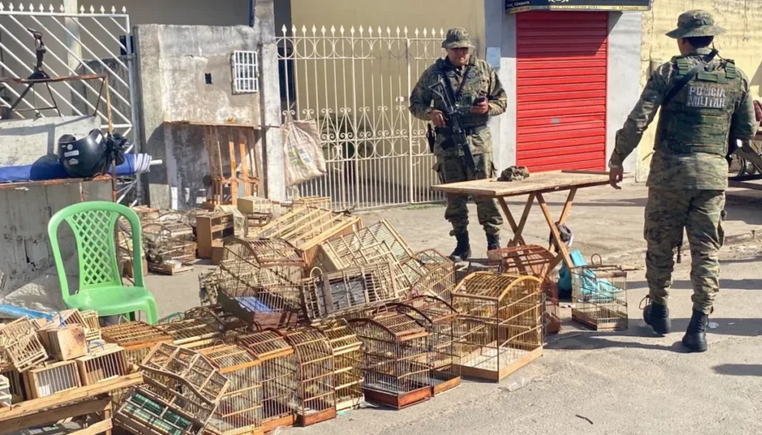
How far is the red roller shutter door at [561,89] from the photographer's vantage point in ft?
40.9

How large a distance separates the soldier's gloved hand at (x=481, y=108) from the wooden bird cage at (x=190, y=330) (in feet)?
11.4

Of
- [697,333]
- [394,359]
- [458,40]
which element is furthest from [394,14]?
[394,359]

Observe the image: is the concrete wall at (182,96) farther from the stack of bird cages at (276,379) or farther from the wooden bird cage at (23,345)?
the wooden bird cage at (23,345)

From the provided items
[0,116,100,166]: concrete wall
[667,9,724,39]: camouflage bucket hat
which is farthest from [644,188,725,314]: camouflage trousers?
[0,116,100,166]: concrete wall

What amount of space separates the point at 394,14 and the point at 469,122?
6.14 meters

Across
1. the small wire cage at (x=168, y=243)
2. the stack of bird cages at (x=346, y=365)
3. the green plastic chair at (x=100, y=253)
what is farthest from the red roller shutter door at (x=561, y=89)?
the stack of bird cages at (x=346, y=365)

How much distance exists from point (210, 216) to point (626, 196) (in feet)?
22.7

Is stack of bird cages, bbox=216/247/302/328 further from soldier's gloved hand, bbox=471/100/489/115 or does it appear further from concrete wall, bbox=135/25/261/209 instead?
concrete wall, bbox=135/25/261/209

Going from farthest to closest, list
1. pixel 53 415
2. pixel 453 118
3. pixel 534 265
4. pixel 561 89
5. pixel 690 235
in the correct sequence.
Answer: pixel 561 89, pixel 453 118, pixel 534 265, pixel 690 235, pixel 53 415

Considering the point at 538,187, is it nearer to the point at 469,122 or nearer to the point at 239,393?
the point at 469,122

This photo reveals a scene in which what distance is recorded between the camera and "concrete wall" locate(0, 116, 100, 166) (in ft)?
19.4

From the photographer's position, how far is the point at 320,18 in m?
14.7

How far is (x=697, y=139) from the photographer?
5449 millimetres

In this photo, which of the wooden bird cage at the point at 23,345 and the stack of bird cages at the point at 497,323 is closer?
the wooden bird cage at the point at 23,345
